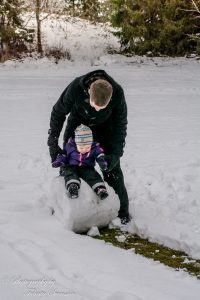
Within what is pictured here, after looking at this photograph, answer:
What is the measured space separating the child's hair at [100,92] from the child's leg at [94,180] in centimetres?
95

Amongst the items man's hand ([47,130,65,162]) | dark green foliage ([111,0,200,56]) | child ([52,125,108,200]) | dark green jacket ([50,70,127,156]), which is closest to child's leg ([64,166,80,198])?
child ([52,125,108,200])

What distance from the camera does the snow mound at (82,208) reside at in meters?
4.61

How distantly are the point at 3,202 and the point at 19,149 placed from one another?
2619mm

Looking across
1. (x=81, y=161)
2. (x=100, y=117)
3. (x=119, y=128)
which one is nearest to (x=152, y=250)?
(x=81, y=161)

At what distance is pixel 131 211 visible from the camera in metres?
5.27

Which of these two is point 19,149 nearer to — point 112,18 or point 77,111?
point 77,111

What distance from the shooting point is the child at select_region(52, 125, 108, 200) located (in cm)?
466

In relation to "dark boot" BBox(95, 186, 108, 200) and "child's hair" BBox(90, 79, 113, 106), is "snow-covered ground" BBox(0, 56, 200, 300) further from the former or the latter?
"child's hair" BBox(90, 79, 113, 106)

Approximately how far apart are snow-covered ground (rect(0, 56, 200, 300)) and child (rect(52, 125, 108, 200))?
1.61 ft

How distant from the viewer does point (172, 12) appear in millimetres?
22672

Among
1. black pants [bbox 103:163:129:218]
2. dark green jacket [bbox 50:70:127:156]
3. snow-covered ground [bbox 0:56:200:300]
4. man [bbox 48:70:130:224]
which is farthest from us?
black pants [bbox 103:163:129:218]

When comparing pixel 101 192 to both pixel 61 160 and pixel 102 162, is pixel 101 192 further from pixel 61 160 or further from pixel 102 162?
pixel 61 160

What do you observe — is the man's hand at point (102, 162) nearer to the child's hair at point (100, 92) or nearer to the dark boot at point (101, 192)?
the dark boot at point (101, 192)

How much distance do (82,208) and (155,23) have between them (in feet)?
65.7
